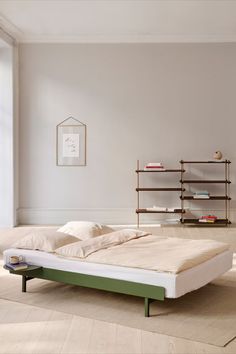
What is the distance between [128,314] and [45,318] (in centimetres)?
62

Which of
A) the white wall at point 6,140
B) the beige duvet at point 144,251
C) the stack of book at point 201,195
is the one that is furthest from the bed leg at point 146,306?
the white wall at point 6,140

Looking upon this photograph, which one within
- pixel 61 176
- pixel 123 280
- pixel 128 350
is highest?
pixel 61 176

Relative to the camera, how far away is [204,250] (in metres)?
4.43

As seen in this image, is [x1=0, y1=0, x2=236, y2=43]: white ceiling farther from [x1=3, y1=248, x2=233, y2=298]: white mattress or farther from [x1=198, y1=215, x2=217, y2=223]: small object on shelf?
[x1=3, y1=248, x2=233, y2=298]: white mattress

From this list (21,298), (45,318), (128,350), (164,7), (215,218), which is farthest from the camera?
(215,218)

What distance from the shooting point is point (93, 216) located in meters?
8.90

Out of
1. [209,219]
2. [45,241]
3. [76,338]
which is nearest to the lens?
[76,338]

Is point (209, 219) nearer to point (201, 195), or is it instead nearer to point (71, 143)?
point (201, 195)

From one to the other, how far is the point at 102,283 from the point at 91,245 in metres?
0.47

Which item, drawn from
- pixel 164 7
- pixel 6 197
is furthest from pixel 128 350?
pixel 6 197

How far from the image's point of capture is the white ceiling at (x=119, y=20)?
7055 millimetres

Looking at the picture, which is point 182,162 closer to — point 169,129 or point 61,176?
point 169,129

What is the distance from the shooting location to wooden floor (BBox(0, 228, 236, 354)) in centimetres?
322

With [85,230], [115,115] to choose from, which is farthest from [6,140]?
[85,230]
